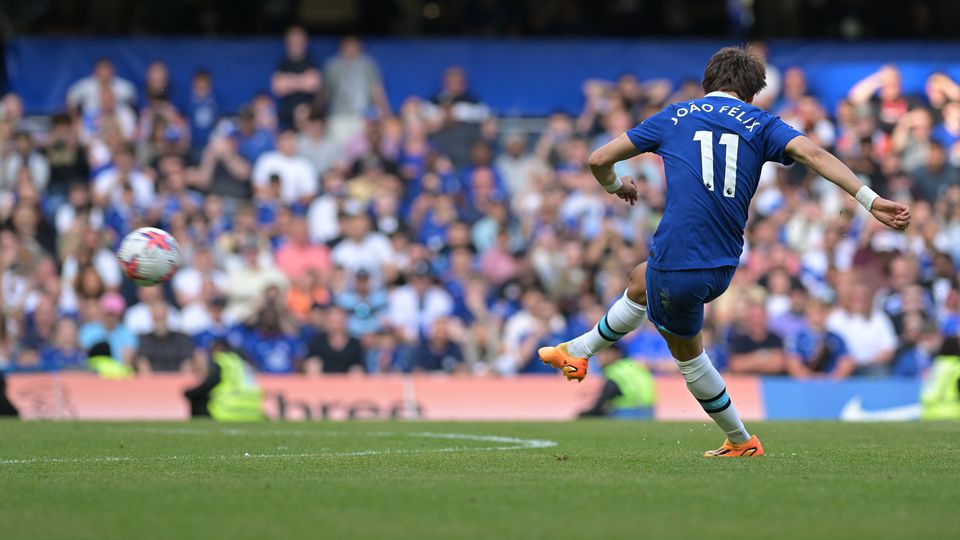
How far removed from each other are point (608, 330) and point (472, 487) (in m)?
2.11

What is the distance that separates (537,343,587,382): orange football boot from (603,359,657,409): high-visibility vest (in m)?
7.23

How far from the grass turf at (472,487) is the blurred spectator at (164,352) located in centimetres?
718

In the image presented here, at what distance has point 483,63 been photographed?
951 inches

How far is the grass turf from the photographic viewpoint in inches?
238

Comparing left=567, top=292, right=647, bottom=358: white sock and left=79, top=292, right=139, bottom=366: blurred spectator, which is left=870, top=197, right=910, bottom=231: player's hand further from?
left=79, top=292, right=139, bottom=366: blurred spectator

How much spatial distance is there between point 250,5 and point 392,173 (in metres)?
5.55

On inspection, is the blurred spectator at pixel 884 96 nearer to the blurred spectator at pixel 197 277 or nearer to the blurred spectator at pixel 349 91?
the blurred spectator at pixel 349 91

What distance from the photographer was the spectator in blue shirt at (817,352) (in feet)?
61.7

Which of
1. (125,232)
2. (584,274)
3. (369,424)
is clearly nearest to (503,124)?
(584,274)

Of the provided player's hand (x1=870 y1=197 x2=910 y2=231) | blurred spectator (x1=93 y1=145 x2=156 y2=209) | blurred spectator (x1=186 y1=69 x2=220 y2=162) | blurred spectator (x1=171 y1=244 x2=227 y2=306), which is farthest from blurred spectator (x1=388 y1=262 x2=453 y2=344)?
player's hand (x1=870 y1=197 x2=910 y2=231)

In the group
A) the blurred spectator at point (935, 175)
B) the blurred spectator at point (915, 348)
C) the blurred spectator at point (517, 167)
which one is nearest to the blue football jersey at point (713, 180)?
the blurred spectator at point (915, 348)

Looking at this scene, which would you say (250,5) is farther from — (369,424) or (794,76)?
(369,424)

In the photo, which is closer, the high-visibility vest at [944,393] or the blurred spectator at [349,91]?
the high-visibility vest at [944,393]

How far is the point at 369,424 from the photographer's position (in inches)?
550
